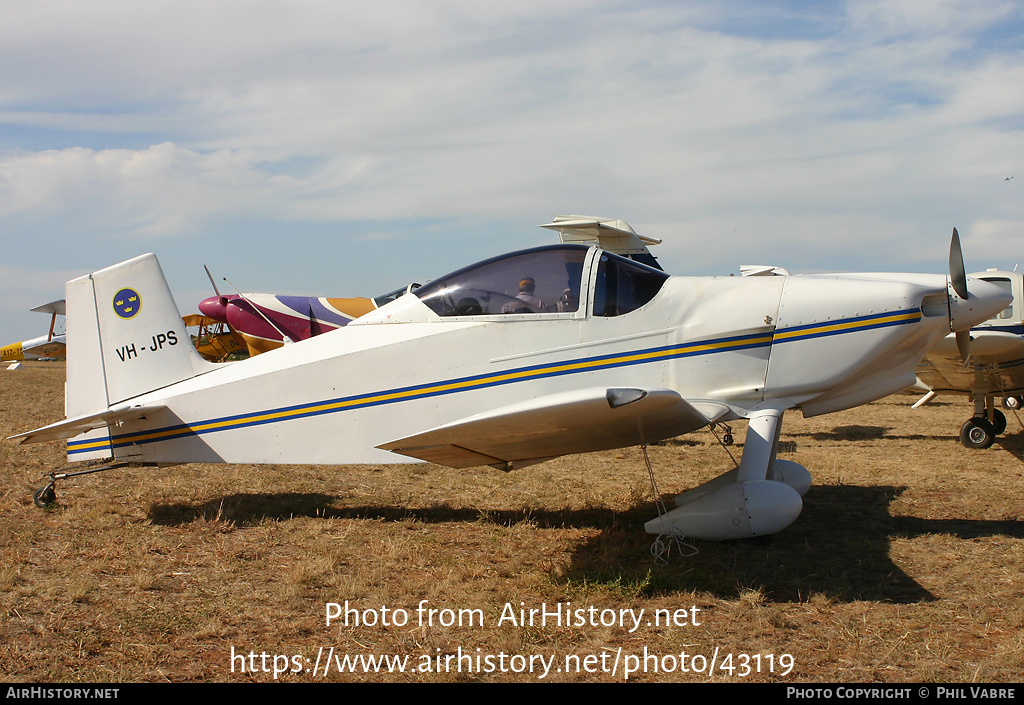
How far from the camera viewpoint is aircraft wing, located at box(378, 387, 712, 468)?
13.1 feet

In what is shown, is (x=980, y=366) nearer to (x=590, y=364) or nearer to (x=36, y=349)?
(x=590, y=364)

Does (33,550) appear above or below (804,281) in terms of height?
below

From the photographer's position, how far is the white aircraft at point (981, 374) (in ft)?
28.9

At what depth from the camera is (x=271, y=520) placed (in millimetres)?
5816

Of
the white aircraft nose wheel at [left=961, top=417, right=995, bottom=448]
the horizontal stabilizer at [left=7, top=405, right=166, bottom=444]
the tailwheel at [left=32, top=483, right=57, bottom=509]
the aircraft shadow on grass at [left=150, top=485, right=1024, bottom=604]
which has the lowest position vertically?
the white aircraft nose wheel at [left=961, top=417, right=995, bottom=448]

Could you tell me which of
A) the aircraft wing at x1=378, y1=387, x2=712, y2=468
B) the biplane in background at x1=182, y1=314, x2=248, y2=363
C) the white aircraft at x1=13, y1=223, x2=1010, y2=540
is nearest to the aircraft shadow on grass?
the white aircraft at x1=13, y1=223, x2=1010, y2=540

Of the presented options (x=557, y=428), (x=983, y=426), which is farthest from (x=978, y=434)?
Answer: (x=557, y=428)

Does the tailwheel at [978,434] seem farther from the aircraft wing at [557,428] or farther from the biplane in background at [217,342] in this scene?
the biplane in background at [217,342]

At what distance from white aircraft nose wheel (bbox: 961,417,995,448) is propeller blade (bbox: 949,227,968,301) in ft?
17.2

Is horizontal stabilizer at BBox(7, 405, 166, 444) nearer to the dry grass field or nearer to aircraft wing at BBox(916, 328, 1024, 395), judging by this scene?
the dry grass field
